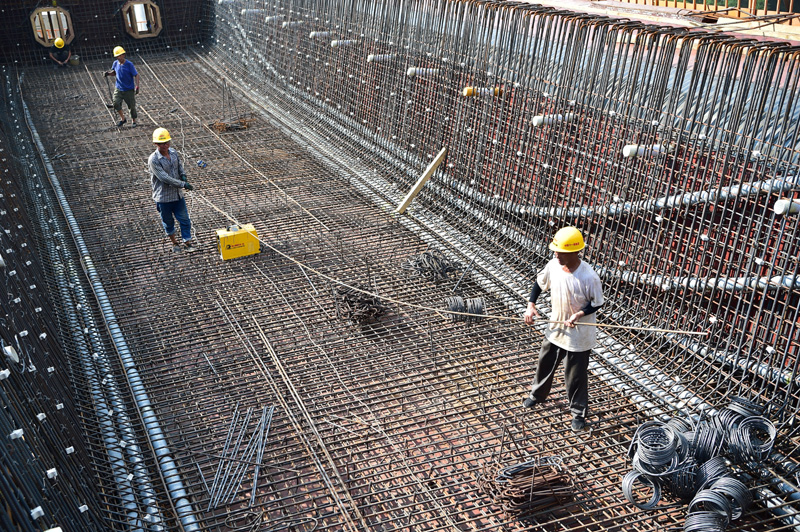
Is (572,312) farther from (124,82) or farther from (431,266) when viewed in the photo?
(124,82)

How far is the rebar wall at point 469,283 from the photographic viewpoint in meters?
5.05

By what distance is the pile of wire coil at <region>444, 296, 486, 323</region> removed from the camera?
7.03 meters

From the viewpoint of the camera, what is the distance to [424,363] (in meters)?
6.47

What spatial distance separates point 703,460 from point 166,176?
630cm

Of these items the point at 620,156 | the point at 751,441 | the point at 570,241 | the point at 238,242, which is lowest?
the point at 238,242

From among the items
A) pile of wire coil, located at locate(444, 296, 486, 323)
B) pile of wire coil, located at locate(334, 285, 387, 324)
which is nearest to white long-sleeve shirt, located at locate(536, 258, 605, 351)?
pile of wire coil, located at locate(444, 296, 486, 323)

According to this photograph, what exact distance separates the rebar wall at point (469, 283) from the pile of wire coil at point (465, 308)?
0.43 ft

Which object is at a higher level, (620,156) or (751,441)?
(620,156)

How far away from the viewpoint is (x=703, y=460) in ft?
16.2

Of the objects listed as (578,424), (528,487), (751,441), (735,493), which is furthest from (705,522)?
(578,424)

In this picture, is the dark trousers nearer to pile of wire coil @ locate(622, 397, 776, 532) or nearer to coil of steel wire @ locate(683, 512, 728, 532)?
pile of wire coil @ locate(622, 397, 776, 532)

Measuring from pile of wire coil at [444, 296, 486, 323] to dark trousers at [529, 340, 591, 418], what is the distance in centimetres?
143

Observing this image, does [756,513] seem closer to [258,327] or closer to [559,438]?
[559,438]

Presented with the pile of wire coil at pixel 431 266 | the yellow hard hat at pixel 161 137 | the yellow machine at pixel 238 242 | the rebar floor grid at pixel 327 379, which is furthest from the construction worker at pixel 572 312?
the yellow hard hat at pixel 161 137
